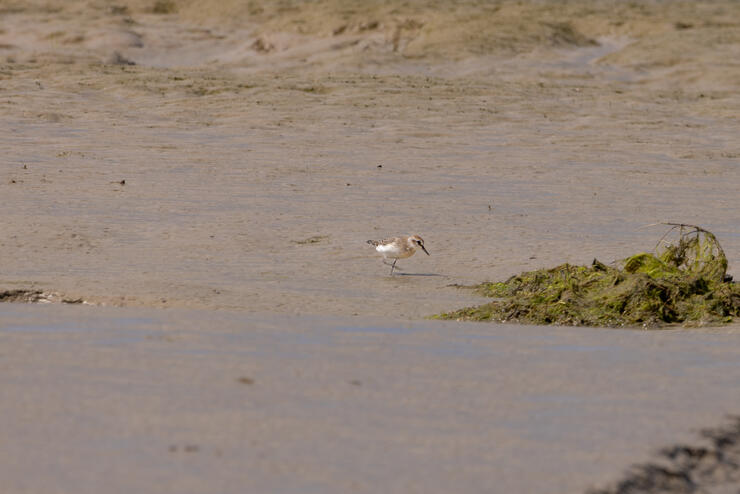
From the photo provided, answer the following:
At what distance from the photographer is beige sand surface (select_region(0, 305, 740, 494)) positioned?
379 centimetres

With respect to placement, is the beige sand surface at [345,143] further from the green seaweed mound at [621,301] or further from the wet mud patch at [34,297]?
the green seaweed mound at [621,301]

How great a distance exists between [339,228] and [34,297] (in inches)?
169

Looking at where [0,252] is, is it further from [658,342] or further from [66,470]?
[66,470]

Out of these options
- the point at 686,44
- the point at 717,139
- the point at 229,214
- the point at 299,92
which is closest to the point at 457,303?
the point at 229,214

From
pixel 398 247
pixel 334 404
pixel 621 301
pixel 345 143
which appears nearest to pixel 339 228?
pixel 398 247

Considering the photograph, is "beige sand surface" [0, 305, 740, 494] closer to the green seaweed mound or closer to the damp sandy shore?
the damp sandy shore

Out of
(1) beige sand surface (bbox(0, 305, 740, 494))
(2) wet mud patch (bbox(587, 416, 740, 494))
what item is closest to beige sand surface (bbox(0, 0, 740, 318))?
(1) beige sand surface (bbox(0, 305, 740, 494))

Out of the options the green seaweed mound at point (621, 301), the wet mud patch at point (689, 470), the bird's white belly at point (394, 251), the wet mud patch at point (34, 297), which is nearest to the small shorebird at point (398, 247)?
the bird's white belly at point (394, 251)

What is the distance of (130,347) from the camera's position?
18.4ft

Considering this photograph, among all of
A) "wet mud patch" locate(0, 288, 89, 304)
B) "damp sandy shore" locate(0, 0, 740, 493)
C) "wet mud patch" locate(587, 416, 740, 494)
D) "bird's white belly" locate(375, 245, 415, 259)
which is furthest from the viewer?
"bird's white belly" locate(375, 245, 415, 259)

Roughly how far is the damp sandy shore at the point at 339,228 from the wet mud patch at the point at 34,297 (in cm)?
5

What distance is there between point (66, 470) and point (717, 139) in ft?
52.7

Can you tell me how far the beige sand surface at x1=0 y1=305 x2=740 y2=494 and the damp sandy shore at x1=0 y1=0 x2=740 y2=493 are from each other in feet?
0.06

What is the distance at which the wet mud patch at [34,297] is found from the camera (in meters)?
7.39
